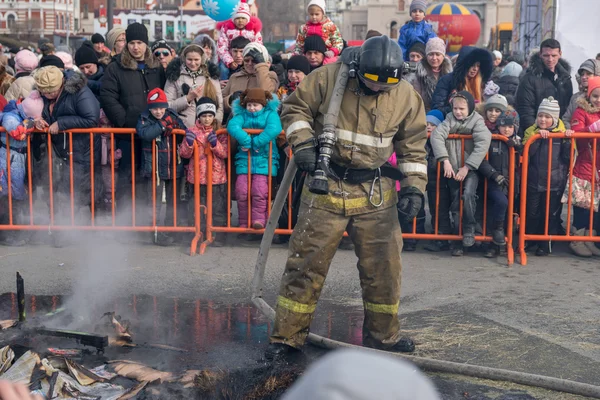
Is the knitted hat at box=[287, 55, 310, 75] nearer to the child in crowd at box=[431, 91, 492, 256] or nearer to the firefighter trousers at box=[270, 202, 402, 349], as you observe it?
the child in crowd at box=[431, 91, 492, 256]

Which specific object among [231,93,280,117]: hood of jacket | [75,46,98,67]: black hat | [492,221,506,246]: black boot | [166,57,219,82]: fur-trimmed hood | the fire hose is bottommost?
the fire hose

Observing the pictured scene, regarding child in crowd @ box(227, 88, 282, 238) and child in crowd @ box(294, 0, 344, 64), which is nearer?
child in crowd @ box(227, 88, 282, 238)

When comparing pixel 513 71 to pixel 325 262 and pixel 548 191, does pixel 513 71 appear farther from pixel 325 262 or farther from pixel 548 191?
pixel 325 262

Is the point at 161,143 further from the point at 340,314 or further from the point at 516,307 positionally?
the point at 516,307

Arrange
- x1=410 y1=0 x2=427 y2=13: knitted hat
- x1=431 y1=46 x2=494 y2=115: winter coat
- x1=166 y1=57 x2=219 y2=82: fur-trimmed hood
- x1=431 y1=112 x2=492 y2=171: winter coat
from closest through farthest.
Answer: x1=431 y1=112 x2=492 y2=171: winter coat < x1=431 y1=46 x2=494 y2=115: winter coat < x1=166 y1=57 x2=219 y2=82: fur-trimmed hood < x1=410 y1=0 x2=427 y2=13: knitted hat

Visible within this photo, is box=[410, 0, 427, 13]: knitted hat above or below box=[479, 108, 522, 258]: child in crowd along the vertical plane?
above

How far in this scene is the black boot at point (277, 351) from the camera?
526 centimetres

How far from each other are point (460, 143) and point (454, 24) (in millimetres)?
44282

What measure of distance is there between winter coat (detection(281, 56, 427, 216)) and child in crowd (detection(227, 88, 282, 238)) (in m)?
2.98

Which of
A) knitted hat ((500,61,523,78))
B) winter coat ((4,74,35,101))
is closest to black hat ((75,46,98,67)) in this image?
winter coat ((4,74,35,101))

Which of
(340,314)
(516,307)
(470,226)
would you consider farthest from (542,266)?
(340,314)

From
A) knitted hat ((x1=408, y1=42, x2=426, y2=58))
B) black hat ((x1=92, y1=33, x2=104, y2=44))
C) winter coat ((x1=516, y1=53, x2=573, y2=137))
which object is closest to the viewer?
winter coat ((x1=516, y1=53, x2=573, y2=137))

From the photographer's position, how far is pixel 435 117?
27.8ft

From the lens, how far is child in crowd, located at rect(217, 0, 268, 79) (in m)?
9.94
